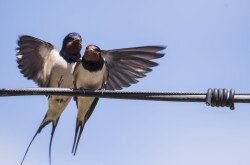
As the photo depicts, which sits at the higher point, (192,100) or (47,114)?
(192,100)

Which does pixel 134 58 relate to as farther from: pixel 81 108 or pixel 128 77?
pixel 81 108

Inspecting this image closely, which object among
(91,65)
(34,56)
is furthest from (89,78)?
(34,56)

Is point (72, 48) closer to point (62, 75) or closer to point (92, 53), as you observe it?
point (62, 75)

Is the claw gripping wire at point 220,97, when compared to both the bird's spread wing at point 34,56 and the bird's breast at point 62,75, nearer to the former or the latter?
the bird's breast at point 62,75

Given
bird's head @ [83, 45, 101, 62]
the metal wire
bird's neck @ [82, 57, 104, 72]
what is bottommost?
bird's neck @ [82, 57, 104, 72]

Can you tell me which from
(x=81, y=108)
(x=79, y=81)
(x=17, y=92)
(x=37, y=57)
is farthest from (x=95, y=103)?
(x=17, y=92)

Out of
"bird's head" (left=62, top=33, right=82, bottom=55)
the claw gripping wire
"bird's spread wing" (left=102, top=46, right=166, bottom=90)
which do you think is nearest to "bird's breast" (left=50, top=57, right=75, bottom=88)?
"bird's head" (left=62, top=33, right=82, bottom=55)

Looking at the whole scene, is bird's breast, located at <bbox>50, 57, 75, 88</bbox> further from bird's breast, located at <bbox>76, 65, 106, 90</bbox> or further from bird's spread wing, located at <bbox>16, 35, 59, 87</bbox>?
bird's breast, located at <bbox>76, 65, 106, 90</bbox>

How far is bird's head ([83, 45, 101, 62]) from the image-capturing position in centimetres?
370

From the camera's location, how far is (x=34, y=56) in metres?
4.84

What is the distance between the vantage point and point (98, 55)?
3.78 metres

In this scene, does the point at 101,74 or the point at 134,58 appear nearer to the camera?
the point at 101,74

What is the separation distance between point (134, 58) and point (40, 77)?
28.6 inches

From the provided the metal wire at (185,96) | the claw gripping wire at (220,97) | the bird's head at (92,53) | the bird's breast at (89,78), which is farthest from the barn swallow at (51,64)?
the claw gripping wire at (220,97)
